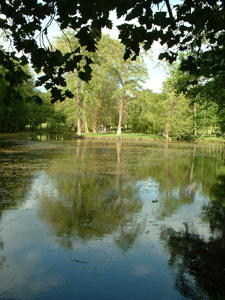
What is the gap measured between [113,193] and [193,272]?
5.84 meters

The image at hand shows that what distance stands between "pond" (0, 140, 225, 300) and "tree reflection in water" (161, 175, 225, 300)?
18 millimetres

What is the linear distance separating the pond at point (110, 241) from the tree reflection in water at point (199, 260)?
0.7 inches

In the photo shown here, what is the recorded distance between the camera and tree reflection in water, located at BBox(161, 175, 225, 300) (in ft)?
15.5

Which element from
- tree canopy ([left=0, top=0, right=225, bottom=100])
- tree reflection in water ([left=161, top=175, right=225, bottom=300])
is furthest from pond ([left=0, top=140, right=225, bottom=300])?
tree canopy ([left=0, top=0, right=225, bottom=100])

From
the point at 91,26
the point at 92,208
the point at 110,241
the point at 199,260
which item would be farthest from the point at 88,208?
the point at 91,26

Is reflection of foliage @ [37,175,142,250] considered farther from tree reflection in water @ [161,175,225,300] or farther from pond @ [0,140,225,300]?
tree reflection in water @ [161,175,225,300]

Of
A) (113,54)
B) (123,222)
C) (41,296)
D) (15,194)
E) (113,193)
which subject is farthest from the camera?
(113,54)

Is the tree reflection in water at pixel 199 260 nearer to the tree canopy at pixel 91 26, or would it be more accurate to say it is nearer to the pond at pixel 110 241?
the pond at pixel 110 241

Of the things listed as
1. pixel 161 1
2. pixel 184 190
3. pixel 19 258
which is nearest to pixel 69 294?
pixel 19 258

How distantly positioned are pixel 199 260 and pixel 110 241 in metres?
1.92

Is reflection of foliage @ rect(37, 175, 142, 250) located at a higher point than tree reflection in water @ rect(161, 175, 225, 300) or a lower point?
higher

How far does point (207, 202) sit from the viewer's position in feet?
33.5

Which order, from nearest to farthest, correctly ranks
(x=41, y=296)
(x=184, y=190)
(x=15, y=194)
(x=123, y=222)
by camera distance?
(x=41, y=296) < (x=123, y=222) < (x=15, y=194) < (x=184, y=190)

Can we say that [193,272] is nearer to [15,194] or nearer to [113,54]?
[15,194]
